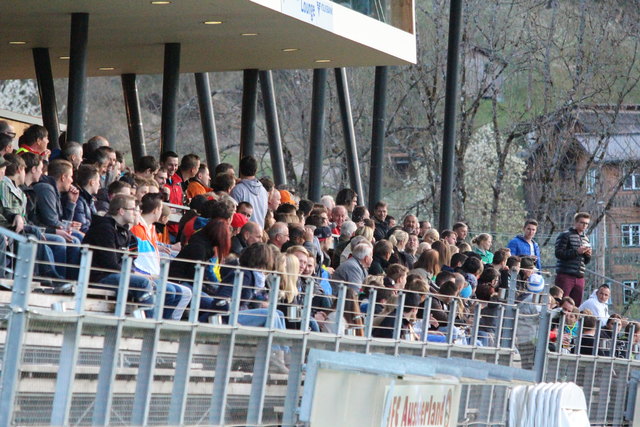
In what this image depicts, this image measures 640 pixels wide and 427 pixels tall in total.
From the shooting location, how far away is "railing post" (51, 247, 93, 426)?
812 cm

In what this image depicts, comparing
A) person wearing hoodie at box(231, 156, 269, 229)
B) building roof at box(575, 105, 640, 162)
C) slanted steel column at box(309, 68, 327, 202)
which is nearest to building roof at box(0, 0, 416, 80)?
slanted steel column at box(309, 68, 327, 202)

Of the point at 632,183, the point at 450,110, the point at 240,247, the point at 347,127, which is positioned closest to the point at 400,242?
the point at 240,247

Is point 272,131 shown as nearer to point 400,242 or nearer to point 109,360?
point 400,242

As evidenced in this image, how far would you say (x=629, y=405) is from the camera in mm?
15859

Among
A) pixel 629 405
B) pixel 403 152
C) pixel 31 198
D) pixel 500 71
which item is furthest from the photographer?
pixel 403 152

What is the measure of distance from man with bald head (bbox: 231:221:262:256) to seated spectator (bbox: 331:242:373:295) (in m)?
1.78

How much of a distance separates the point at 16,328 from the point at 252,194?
7.38 meters

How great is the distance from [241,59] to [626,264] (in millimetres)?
22240

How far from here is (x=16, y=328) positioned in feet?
25.5

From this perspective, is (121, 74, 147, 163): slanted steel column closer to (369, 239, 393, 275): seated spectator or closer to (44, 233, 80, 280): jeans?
(369, 239, 393, 275): seated spectator

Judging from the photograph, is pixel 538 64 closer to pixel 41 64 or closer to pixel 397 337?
pixel 41 64

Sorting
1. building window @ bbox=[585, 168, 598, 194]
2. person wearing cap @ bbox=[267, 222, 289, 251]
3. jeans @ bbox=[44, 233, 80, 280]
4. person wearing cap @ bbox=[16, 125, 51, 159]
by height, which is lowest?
jeans @ bbox=[44, 233, 80, 280]

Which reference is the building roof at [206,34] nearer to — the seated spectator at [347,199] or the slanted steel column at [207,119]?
the seated spectator at [347,199]

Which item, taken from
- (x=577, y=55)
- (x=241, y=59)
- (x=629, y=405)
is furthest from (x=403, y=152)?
(x=629, y=405)
